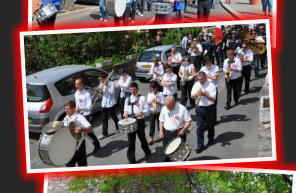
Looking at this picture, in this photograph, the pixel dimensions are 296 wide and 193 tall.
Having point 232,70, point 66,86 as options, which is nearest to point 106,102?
point 66,86

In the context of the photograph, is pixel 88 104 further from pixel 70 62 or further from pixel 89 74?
pixel 70 62

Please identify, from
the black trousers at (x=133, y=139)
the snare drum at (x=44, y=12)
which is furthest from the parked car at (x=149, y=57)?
the black trousers at (x=133, y=139)

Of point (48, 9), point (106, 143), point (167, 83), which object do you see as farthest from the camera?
point (48, 9)

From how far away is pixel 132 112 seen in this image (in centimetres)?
770

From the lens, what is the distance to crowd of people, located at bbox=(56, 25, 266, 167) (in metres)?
7.22

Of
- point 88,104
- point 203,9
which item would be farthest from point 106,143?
point 203,9

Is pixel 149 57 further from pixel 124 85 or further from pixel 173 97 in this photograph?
pixel 173 97

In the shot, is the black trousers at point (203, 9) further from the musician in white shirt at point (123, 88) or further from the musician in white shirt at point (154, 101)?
the musician in white shirt at point (154, 101)

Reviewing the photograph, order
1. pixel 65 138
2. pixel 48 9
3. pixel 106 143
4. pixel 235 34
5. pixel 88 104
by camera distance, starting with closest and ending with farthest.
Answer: pixel 65 138, pixel 88 104, pixel 106 143, pixel 48 9, pixel 235 34

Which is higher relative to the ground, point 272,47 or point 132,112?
point 272,47

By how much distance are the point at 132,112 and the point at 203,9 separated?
643cm

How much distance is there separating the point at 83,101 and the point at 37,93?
103cm

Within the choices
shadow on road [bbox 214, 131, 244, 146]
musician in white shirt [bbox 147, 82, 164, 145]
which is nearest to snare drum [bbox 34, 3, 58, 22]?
musician in white shirt [bbox 147, 82, 164, 145]

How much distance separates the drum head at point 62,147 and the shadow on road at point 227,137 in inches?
130
